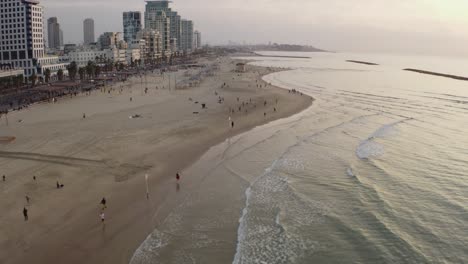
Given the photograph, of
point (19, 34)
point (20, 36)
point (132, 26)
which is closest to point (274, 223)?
point (20, 36)

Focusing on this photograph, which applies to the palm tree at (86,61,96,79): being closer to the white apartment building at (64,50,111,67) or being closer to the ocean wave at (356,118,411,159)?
the white apartment building at (64,50,111,67)

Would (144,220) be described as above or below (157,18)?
below

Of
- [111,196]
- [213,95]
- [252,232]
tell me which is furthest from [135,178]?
[213,95]

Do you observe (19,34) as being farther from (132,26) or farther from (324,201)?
(132,26)

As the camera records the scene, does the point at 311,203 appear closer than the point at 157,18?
Yes

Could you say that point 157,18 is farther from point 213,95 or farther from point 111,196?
point 111,196

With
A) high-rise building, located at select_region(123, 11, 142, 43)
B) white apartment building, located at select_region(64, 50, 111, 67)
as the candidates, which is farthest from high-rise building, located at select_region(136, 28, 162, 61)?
white apartment building, located at select_region(64, 50, 111, 67)
